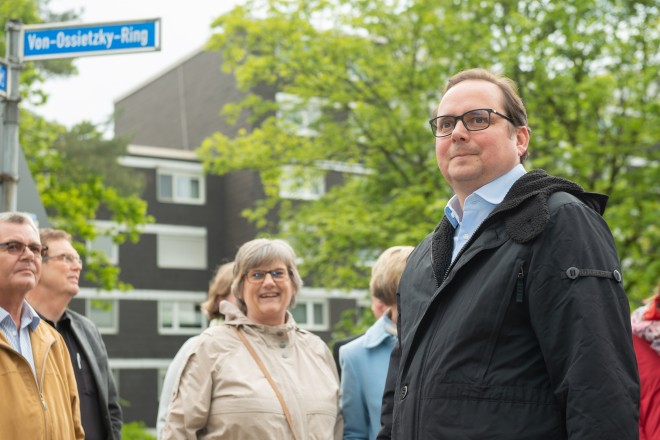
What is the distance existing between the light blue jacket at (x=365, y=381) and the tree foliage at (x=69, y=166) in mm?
16403

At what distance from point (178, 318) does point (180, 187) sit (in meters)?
5.83

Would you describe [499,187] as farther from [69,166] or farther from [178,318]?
[178,318]

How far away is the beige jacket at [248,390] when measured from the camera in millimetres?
5031

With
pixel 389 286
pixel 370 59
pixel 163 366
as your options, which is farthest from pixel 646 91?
pixel 163 366

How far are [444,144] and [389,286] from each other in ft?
8.07

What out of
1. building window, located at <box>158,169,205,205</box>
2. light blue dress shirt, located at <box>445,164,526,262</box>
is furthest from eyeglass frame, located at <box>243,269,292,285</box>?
building window, located at <box>158,169,205,205</box>

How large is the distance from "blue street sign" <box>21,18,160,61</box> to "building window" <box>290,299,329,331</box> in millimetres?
36713

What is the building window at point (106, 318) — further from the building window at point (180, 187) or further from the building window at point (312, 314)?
the building window at point (312, 314)

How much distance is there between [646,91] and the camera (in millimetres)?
20672

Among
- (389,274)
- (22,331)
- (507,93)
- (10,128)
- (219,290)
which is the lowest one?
(22,331)

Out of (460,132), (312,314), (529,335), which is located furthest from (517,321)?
(312,314)

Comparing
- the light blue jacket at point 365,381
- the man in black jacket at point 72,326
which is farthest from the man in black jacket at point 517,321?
the man in black jacket at point 72,326

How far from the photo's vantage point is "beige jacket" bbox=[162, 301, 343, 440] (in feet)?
16.5

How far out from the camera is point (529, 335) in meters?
2.97
